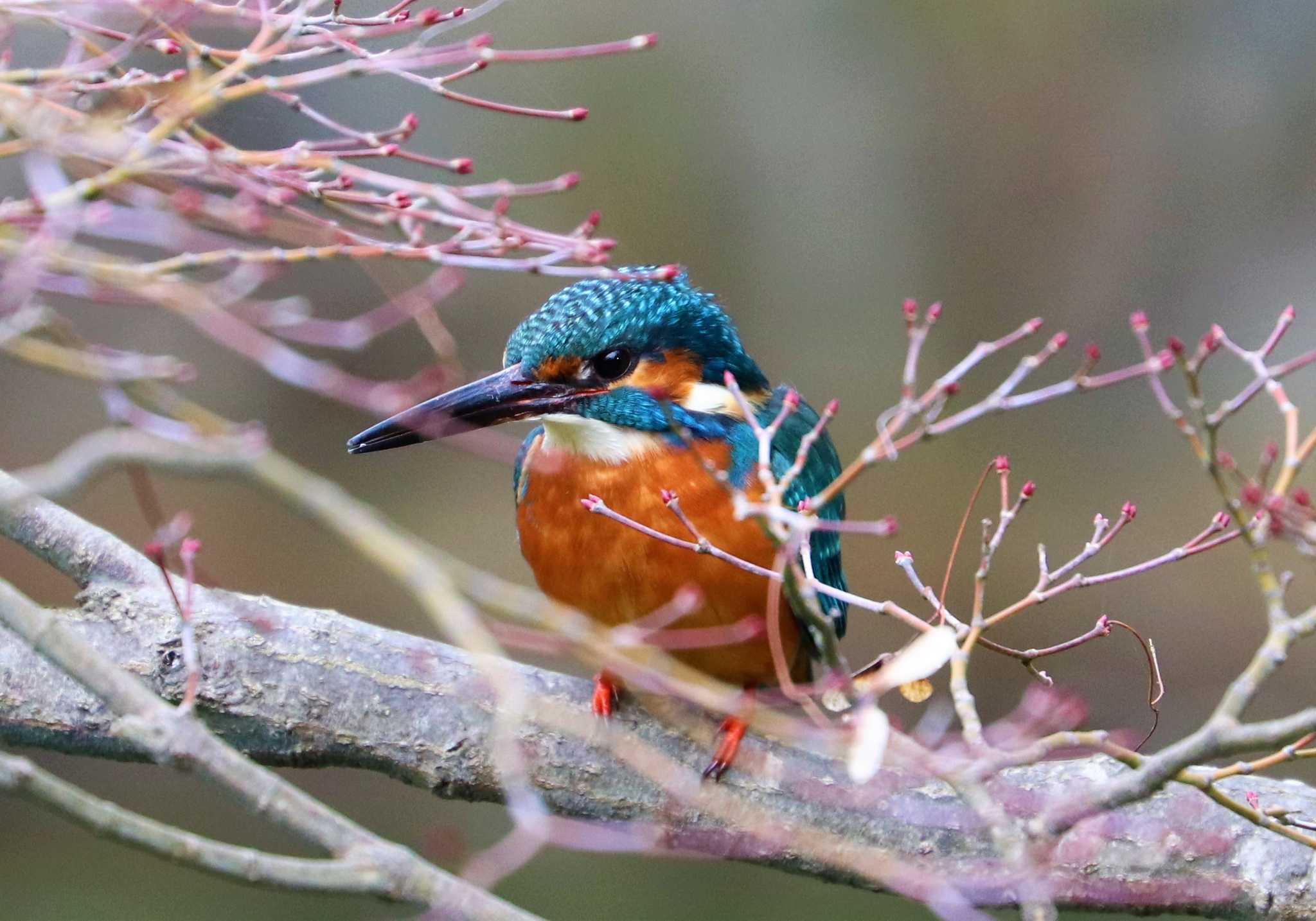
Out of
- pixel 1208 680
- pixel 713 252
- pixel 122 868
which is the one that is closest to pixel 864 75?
pixel 713 252

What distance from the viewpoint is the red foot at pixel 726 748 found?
1624mm

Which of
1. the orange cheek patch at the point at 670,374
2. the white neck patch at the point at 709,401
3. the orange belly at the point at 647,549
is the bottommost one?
the orange belly at the point at 647,549

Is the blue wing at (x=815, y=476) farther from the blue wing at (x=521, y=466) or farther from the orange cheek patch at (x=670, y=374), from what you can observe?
the blue wing at (x=521, y=466)

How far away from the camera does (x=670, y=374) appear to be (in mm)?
1738

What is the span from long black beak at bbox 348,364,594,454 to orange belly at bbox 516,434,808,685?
11cm

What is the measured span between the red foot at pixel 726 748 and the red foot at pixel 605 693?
158 millimetres

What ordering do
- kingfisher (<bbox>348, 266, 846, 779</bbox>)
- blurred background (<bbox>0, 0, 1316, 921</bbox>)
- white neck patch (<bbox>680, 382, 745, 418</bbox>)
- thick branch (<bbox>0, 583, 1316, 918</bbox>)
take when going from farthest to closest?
blurred background (<bbox>0, 0, 1316, 921</bbox>) < white neck patch (<bbox>680, 382, 745, 418</bbox>) < kingfisher (<bbox>348, 266, 846, 779</bbox>) < thick branch (<bbox>0, 583, 1316, 918</bbox>)

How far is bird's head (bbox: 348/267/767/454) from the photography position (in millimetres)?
1569

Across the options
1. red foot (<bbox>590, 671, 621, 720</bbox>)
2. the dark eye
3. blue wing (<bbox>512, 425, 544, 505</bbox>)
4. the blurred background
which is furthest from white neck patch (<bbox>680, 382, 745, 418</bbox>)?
the blurred background

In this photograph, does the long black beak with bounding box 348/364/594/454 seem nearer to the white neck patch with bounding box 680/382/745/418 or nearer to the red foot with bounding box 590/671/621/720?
the white neck patch with bounding box 680/382/745/418

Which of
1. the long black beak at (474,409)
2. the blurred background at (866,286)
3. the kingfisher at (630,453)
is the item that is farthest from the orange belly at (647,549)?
the blurred background at (866,286)

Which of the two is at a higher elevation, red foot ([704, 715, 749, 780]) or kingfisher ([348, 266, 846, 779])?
kingfisher ([348, 266, 846, 779])

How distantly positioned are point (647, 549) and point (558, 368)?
258mm

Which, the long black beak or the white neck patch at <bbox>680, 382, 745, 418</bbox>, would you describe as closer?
the long black beak
